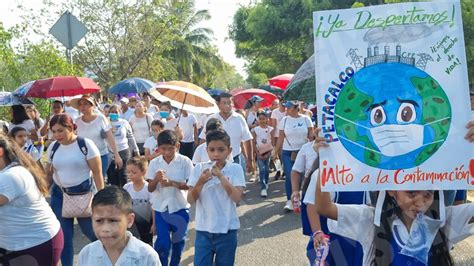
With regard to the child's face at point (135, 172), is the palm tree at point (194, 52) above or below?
above

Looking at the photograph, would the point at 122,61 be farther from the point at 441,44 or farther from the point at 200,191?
the point at 441,44

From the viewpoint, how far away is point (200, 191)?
4199 millimetres

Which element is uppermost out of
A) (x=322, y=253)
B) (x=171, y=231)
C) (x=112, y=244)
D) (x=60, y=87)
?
(x=60, y=87)

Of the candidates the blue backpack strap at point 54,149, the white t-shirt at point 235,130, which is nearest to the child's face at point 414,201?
the blue backpack strap at point 54,149

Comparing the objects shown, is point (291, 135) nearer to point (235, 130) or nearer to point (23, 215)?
point (235, 130)

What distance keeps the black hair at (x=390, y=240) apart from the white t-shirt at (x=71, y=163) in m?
3.14

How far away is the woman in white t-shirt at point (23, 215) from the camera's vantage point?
3480mm

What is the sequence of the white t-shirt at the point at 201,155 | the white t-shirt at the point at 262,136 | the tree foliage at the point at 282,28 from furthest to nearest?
the tree foliage at the point at 282,28, the white t-shirt at the point at 262,136, the white t-shirt at the point at 201,155

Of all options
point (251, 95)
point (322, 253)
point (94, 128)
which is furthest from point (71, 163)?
point (251, 95)

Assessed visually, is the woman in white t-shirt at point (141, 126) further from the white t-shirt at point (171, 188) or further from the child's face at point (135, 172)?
the white t-shirt at point (171, 188)

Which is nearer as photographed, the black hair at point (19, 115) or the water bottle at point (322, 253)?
the water bottle at point (322, 253)

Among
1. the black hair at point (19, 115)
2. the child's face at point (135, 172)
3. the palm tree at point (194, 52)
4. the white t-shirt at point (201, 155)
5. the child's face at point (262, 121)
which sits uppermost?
the palm tree at point (194, 52)

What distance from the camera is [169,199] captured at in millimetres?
4887

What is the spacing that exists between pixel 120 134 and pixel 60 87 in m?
1.13
